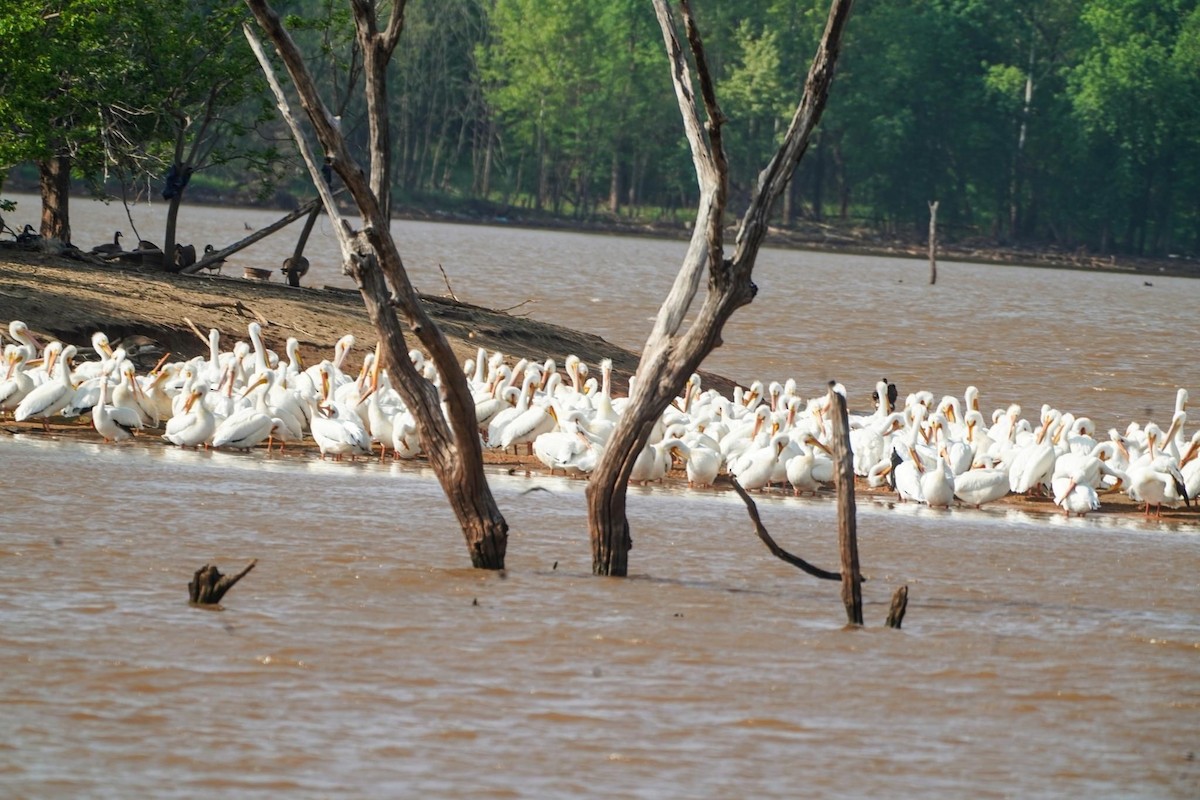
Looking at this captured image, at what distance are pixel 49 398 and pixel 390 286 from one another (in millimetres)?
5696

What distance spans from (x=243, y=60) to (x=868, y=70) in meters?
61.3

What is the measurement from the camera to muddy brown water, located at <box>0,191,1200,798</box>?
622cm

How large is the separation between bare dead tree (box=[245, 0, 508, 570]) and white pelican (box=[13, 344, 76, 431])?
5.32 metres

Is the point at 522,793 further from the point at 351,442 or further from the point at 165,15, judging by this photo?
the point at 165,15

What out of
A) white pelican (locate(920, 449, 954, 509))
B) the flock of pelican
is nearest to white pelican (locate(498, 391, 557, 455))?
the flock of pelican

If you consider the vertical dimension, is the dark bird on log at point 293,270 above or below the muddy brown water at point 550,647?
above

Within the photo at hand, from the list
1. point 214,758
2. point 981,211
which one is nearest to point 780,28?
point 981,211

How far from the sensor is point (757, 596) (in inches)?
361

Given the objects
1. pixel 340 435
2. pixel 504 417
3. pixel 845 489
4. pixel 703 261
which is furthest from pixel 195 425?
pixel 845 489

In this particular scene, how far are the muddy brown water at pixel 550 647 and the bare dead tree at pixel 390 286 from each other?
48cm

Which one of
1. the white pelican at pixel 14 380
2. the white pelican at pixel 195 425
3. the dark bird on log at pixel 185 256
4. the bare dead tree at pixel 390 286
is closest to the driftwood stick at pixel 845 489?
the bare dead tree at pixel 390 286

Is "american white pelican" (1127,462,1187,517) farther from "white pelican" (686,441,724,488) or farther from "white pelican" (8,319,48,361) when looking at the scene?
"white pelican" (8,319,48,361)

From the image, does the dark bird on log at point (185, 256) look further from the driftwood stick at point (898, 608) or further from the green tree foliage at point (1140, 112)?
the green tree foliage at point (1140, 112)

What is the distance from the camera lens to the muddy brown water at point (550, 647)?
6223mm
